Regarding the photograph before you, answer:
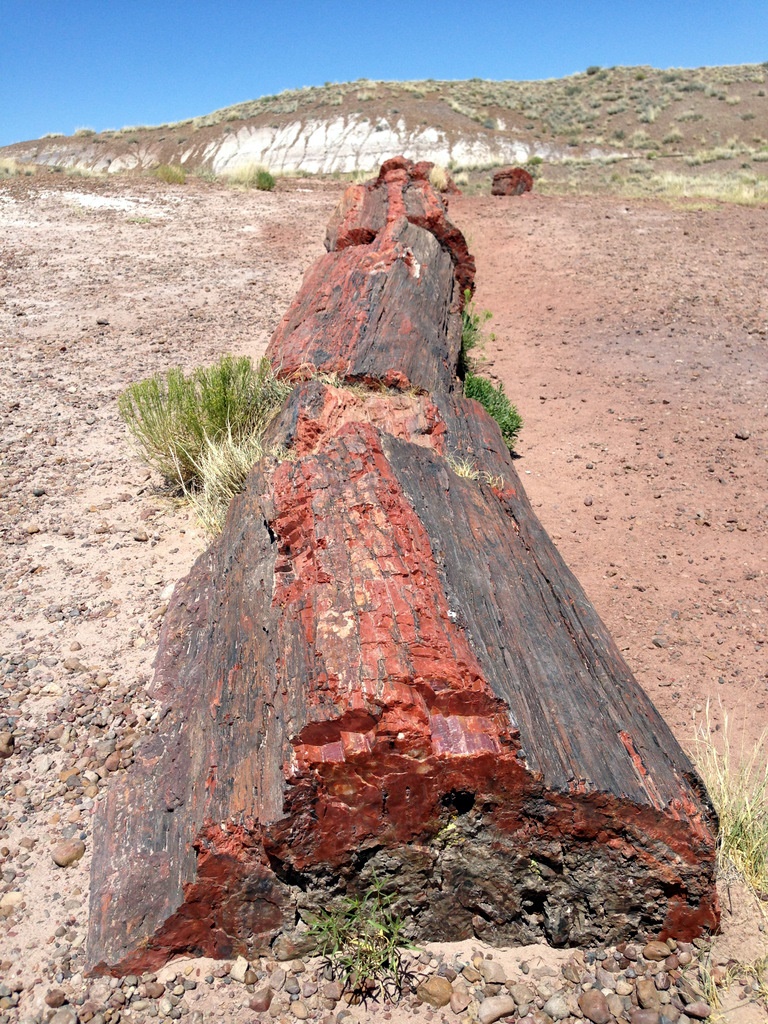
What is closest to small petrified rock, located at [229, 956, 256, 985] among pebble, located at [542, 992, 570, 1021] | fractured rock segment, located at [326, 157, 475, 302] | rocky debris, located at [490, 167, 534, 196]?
pebble, located at [542, 992, 570, 1021]

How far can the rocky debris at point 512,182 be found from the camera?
14.6 m

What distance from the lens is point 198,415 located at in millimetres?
5316

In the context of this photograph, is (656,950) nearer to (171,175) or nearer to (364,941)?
(364,941)

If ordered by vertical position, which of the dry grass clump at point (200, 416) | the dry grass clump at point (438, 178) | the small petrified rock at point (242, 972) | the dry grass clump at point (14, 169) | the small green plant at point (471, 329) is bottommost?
the small petrified rock at point (242, 972)

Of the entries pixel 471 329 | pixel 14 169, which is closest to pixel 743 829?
pixel 471 329

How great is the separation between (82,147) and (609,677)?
45.2m

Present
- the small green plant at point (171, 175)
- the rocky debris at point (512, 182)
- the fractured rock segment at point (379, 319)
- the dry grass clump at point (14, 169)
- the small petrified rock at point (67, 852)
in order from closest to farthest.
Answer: the small petrified rock at point (67, 852), the fractured rock segment at point (379, 319), the rocky debris at point (512, 182), the small green plant at point (171, 175), the dry grass clump at point (14, 169)

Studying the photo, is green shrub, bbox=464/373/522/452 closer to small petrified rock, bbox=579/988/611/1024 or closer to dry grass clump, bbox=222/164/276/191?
small petrified rock, bbox=579/988/611/1024

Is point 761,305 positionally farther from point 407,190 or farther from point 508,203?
point 508,203

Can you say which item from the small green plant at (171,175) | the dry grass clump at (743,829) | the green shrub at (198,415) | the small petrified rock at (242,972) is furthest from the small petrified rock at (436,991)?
the small green plant at (171,175)

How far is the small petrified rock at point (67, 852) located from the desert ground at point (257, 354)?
0.02m

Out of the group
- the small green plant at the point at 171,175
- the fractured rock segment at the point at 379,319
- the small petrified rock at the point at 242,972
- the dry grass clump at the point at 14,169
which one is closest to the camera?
the small petrified rock at the point at 242,972

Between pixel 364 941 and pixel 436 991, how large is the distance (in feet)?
0.82

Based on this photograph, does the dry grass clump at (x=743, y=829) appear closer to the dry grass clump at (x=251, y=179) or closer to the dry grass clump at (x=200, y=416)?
the dry grass clump at (x=200, y=416)
